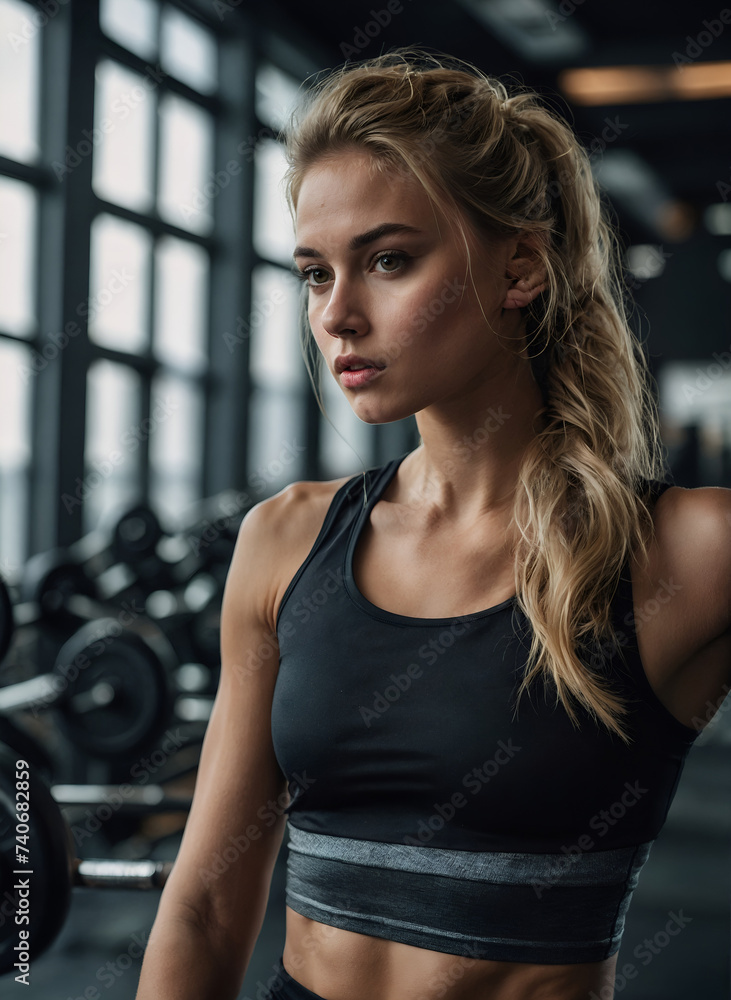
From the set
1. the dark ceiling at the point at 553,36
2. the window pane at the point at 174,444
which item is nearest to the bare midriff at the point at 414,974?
the window pane at the point at 174,444

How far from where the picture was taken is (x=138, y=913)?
2.82 meters

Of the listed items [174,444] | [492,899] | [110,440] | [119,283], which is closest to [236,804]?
[492,899]

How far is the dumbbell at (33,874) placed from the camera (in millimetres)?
1139

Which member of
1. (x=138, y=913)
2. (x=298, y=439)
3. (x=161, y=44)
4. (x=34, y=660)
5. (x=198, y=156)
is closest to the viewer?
(x=138, y=913)

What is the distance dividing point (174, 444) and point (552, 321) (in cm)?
427

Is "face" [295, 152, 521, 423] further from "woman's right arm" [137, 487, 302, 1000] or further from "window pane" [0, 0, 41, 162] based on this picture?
"window pane" [0, 0, 41, 162]

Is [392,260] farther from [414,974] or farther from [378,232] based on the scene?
[414,974]

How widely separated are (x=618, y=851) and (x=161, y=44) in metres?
4.71

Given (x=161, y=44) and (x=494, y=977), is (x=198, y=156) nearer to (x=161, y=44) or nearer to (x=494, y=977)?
(x=161, y=44)

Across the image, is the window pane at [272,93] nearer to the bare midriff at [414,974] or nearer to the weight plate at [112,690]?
the weight plate at [112,690]

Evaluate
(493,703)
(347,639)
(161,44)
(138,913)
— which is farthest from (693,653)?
(161,44)

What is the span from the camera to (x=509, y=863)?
0.82 meters

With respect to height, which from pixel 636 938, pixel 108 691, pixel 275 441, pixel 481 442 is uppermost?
pixel 275 441

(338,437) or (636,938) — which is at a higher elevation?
(338,437)
